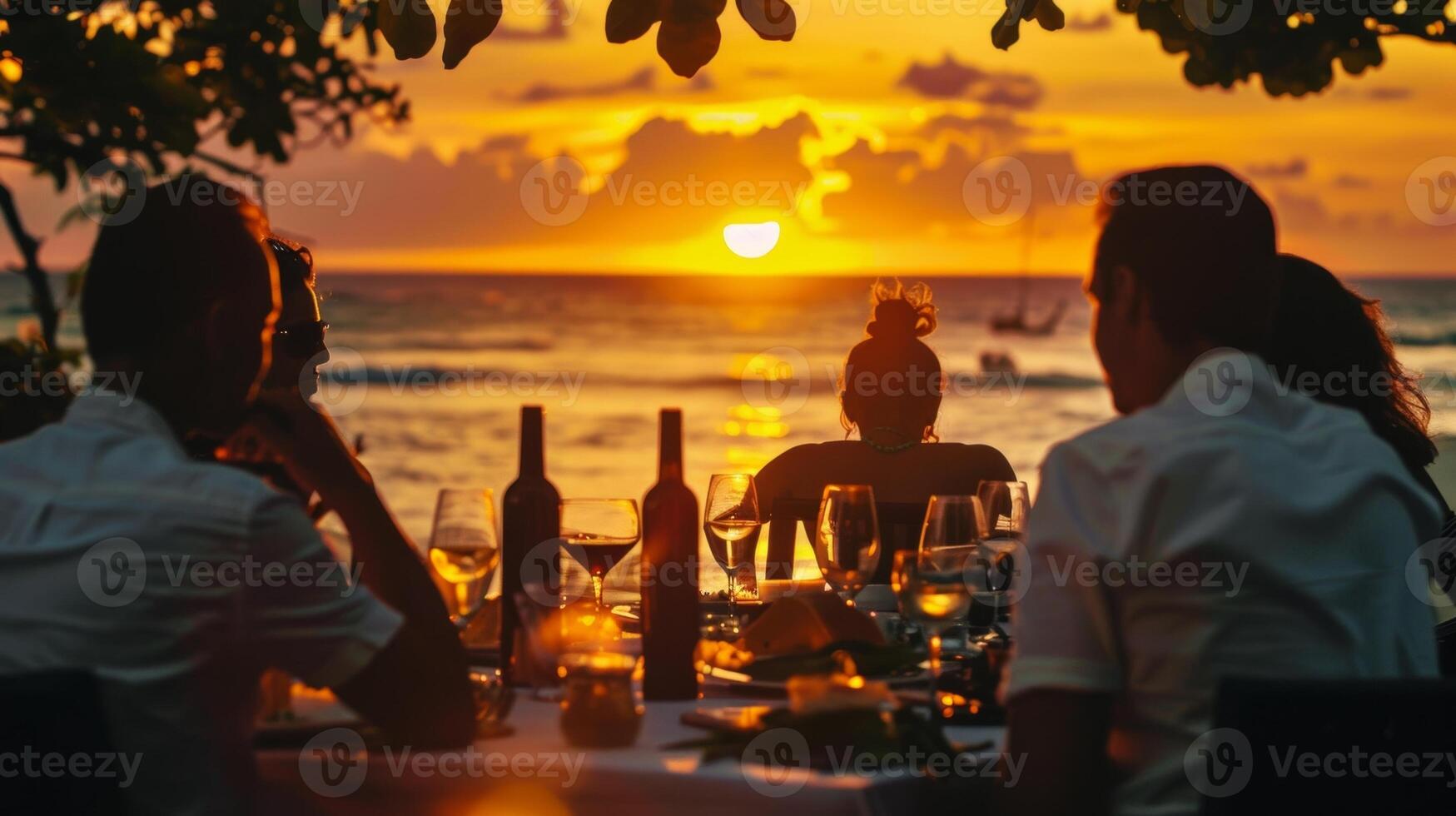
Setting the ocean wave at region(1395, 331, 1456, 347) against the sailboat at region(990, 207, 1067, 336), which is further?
the sailboat at region(990, 207, 1067, 336)

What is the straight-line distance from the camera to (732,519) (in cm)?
337

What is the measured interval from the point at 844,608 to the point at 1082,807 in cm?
100

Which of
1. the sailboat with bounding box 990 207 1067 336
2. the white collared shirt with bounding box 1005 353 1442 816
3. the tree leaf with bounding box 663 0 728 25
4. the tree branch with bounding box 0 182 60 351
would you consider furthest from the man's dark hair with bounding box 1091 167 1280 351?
the sailboat with bounding box 990 207 1067 336

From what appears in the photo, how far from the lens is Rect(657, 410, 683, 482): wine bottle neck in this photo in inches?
103

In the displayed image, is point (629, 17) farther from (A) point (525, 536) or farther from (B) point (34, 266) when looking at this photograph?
(B) point (34, 266)

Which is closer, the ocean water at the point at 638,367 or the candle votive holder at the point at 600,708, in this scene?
the candle votive holder at the point at 600,708

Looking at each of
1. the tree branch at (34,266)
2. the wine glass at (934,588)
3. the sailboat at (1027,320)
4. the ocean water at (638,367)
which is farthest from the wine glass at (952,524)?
the sailboat at (1027,320)

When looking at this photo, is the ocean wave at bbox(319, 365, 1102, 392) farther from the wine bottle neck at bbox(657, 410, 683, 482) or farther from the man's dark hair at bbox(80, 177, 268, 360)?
the man's dark hair at bbox(80, 177, 268, 360)

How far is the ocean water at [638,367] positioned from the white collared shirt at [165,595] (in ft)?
9.14

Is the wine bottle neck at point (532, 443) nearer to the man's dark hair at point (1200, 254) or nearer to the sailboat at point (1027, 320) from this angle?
the man's dark hair at point (1200, 254)

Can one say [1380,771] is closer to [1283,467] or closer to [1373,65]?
[1283,467]

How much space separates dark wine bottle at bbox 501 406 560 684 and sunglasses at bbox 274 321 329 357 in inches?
41.5

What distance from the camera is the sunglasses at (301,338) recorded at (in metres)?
3.58

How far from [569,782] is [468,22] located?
47.8 inches
